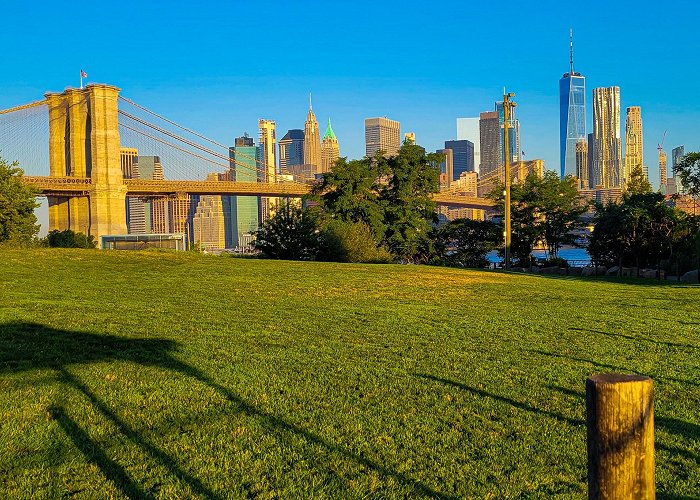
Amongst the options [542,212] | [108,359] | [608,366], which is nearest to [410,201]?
[542,212]

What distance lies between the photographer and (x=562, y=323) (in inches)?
406

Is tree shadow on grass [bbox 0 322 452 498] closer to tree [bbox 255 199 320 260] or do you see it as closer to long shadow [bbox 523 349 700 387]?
long shadow [bbox 523 349 700 387]

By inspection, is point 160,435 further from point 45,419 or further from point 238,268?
point 238,268

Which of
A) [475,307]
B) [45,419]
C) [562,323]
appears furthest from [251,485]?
[475,307]

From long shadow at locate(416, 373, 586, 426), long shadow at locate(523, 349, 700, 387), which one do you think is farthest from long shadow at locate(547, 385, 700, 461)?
long shadow at locate(523, 349, 700, 387)

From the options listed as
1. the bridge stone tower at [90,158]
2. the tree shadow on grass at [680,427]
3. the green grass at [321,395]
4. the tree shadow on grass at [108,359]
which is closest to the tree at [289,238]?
the green grass at [321,395]

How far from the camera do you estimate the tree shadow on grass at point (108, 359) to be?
4025mm

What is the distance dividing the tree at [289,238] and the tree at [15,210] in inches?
459

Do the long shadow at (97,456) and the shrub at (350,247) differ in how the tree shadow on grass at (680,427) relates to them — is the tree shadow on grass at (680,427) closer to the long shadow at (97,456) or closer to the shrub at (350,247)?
the long shadow at (97,456)

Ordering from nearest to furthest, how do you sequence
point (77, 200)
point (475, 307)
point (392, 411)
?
point (392, 411) < point (475, 307) < point (77, 200)

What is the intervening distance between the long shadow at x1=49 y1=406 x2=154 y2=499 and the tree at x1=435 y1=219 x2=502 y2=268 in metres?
31.6

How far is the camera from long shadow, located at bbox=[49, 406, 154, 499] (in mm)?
3818

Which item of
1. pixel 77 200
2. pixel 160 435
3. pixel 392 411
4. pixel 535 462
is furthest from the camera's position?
pixel 77 200

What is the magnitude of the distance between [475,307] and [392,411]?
24.5ft
